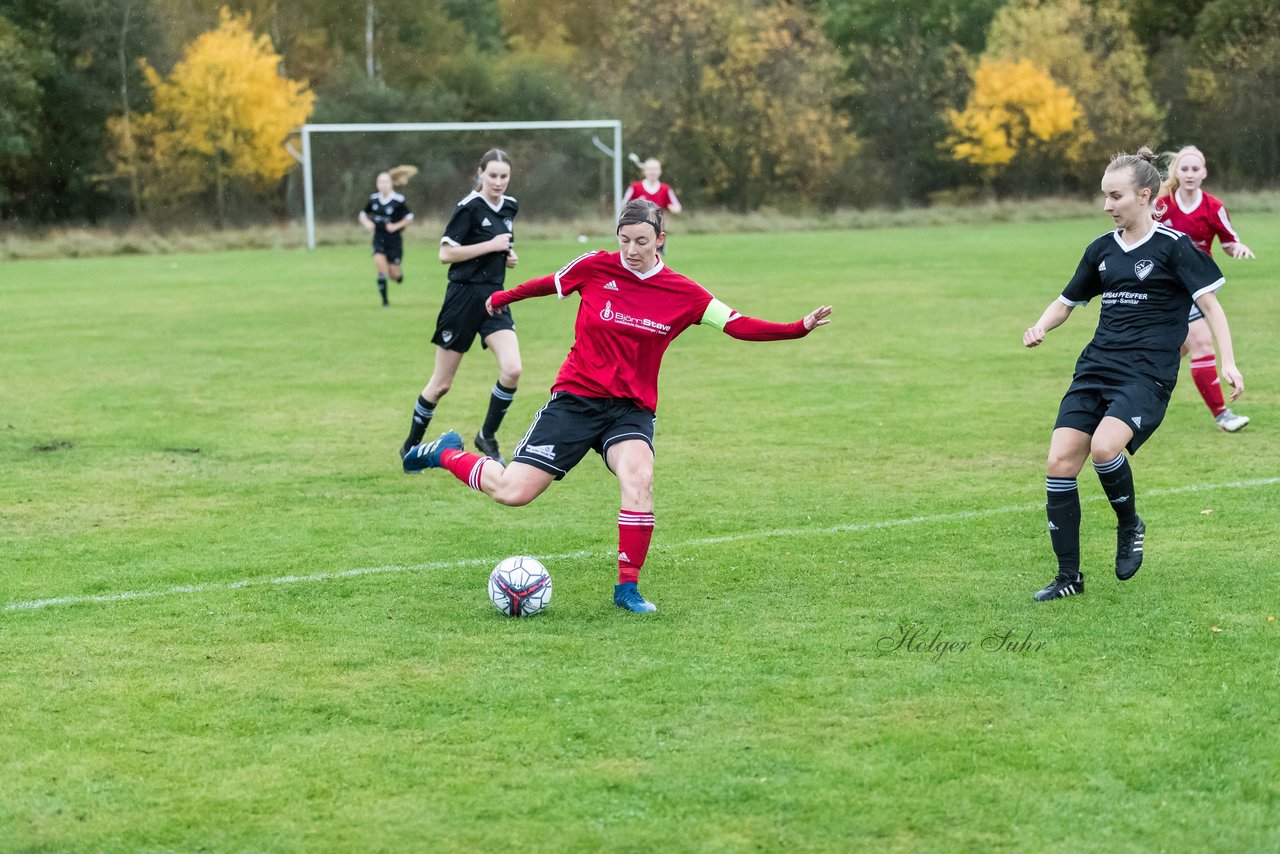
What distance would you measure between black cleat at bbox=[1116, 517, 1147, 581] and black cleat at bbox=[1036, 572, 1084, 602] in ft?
0.75

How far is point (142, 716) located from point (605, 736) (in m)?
1.61

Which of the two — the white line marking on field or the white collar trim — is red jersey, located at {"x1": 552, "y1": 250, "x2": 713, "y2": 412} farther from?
the white collar trim

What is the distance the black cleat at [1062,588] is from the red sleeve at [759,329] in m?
1.54

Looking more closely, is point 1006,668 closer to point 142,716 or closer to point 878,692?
point 878,692

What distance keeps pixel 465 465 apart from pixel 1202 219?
6.64 metres

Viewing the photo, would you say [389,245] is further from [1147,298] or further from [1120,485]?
[1120,485]

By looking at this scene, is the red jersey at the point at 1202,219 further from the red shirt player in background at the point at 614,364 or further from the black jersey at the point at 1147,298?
the red shirt player in background at the point at 614,364

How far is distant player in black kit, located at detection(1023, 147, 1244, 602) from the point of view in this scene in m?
6.23

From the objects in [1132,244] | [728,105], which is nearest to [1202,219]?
[1132,244]

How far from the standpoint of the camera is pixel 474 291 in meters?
9.77

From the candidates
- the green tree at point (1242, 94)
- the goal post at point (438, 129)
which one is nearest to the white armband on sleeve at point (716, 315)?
the goal post at point (438, 129)

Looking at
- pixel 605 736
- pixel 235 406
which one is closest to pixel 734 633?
pixel 605 736

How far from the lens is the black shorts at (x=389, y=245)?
872 inches

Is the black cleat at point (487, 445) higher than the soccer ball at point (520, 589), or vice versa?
the soccer ball at point (520, 589)
